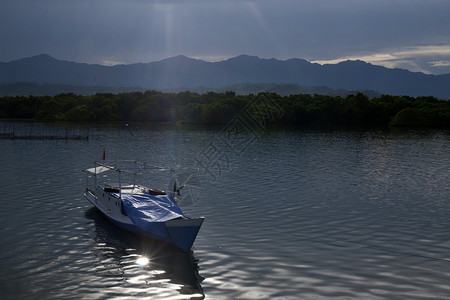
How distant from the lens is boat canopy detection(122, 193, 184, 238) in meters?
29.0

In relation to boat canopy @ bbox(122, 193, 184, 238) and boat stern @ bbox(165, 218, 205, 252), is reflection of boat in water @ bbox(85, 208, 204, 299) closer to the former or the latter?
boat stern @ bbox(165, 218, 205, 252)

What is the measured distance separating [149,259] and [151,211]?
4.67 m

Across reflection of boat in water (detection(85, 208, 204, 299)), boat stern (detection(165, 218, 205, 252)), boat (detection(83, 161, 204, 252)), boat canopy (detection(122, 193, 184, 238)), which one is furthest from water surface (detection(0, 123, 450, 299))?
boat canopy (detection(122, 193, 184, 238))

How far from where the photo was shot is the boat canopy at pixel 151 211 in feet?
95.2

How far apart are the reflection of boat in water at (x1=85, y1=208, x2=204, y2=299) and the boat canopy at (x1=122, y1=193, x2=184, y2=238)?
129 cm

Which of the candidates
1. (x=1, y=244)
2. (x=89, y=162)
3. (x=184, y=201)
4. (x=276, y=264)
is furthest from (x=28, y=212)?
(x=89, y=162)

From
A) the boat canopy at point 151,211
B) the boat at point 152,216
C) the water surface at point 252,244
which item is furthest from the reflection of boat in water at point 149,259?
the boat canopy at point 151,211

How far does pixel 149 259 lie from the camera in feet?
89.5

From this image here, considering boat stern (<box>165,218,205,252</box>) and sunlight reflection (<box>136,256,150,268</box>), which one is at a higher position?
boat stern (<box>165,218,205,252</box>)

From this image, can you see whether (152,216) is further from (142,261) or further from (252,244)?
(252,244)

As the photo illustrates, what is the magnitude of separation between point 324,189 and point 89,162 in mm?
43641

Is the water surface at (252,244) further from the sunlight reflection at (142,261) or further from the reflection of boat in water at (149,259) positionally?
the sunlight reflection at (142,261)

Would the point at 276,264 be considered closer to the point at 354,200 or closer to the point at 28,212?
the point at 354,200

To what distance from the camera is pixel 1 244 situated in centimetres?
2989
